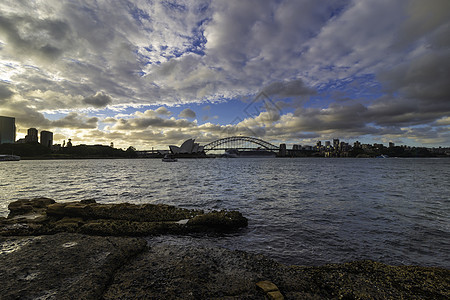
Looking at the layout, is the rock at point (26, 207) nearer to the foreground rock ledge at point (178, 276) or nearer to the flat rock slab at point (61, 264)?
the flat rock slab at point (61, 264)

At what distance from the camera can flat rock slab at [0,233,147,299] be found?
394 centimetres

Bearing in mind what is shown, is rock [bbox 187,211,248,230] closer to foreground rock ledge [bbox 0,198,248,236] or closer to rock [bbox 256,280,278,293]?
foreground rock ledge [bbox 0,198,248,236]

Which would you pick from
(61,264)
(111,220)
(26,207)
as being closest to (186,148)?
(26,207)

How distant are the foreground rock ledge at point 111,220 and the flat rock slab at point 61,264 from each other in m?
1.28

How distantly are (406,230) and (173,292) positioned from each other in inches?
426

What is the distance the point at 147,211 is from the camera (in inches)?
415

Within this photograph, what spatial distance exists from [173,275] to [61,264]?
8.70ft

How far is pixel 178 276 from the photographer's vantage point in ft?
15.2

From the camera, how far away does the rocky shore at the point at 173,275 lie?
4.06 meters

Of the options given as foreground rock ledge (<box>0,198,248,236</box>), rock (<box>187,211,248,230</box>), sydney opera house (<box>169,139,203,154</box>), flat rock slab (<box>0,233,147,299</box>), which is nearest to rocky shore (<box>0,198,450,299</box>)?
flat rock slab (<box>0,233,147,299</box>)

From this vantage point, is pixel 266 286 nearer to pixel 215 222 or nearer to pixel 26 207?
pixel 215 222

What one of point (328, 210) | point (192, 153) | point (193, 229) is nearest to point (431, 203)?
→ point (328, 210)

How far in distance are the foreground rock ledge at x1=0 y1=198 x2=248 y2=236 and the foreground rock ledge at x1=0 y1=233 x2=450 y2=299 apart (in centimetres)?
188

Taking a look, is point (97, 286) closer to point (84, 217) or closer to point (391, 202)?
point (84, 217)
